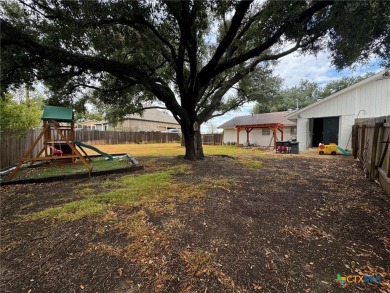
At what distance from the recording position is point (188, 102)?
8.41 m

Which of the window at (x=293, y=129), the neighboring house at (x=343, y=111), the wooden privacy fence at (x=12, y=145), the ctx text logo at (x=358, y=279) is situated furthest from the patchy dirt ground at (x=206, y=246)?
the window at (x=293, y=129)

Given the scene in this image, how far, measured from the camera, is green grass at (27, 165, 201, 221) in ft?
10.7

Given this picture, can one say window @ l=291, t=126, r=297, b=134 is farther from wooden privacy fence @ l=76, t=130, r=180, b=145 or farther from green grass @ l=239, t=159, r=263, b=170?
wooden privacy fence @ l=76, t=130, r=180, b=145

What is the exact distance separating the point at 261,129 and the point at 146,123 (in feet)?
64.0

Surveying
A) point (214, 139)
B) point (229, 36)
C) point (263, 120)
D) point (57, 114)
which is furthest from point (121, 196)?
point (214, 139)

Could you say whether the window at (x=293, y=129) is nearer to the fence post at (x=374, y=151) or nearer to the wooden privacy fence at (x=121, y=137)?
the fence post at (x=374, y=151)

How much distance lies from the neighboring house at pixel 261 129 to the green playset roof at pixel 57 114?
15178mm

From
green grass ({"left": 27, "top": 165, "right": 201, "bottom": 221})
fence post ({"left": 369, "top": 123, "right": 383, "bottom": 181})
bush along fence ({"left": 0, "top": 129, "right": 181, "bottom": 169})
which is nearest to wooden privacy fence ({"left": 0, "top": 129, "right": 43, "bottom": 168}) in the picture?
bush along fence ({"left": 0, "top": 129, "right": 181, "bottom": 169})

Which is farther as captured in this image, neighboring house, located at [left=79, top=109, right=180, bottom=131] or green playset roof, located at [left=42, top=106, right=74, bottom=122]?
neighboring house, located at [left=79, top=109, right=180, bottom=131]

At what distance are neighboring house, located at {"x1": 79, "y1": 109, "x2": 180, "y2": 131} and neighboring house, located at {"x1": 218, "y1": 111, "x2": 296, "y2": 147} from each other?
44.0ft

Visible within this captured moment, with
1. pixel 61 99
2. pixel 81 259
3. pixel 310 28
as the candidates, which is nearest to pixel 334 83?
pixel 310 28

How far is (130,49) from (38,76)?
3.50 metres

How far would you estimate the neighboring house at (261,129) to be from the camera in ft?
62.2

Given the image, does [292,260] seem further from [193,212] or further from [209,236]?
[193,212]
